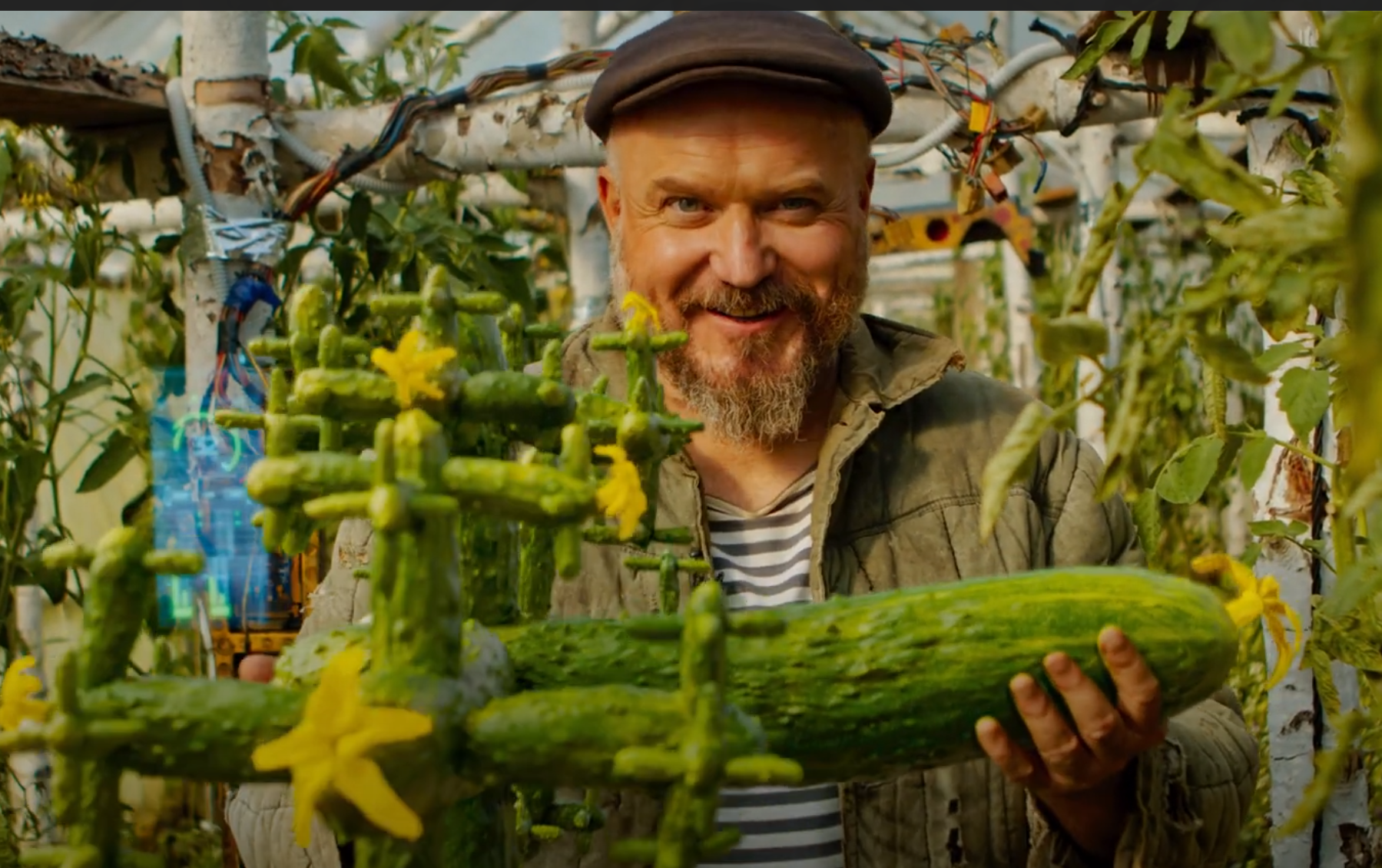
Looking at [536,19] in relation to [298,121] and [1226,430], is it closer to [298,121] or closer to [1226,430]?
[298,121]

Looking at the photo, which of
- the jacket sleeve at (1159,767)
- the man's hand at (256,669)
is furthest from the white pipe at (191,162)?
the jacket sleeve at (1159,767)

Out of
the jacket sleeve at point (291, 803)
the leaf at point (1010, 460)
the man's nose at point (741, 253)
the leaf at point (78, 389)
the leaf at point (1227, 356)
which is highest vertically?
the man's nose at point (741, 253)

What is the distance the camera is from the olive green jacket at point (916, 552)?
1.60 meters

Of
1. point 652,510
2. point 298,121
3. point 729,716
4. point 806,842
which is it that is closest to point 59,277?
point 298,121

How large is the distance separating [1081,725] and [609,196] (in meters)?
1.17

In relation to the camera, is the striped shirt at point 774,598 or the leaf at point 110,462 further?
the leaf at point 110,462

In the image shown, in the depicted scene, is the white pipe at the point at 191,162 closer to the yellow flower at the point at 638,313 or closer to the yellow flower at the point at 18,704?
the yellow flower at the point at 638,313

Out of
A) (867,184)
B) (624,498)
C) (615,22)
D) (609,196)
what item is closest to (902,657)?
(624,498)

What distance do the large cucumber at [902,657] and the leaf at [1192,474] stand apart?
1.82 ft

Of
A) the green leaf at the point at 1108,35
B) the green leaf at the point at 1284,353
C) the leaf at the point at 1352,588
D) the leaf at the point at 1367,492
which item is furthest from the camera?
the green leaf at the point at 1108,35

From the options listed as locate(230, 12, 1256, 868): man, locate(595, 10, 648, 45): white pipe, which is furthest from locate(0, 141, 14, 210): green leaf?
locate(595, 10, 648, 45): white pipe

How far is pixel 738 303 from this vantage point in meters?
1.76

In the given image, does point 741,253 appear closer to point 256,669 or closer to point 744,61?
point 744,61

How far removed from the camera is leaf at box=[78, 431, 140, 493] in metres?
3.15
